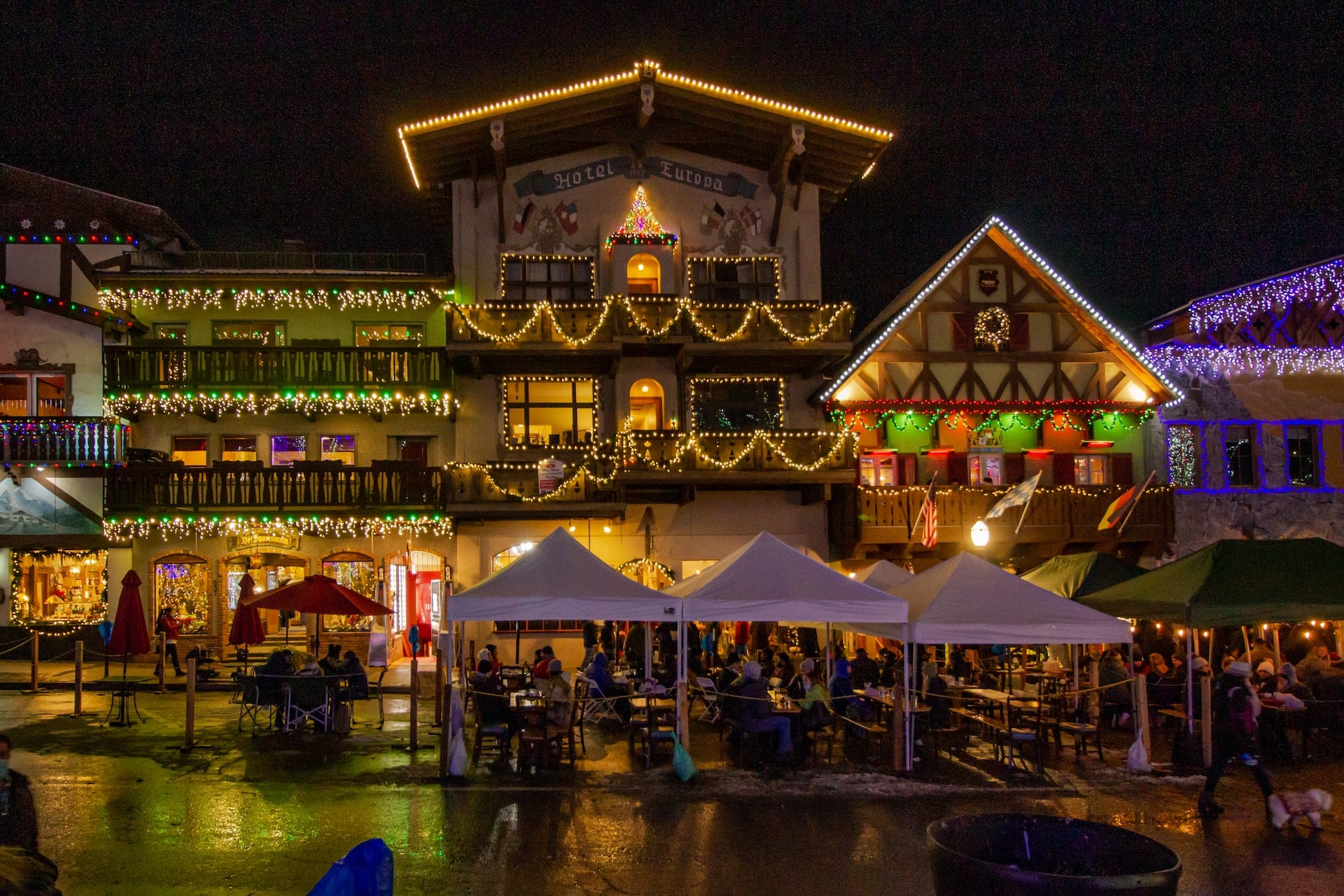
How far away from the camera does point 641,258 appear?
→ 89.7 feet

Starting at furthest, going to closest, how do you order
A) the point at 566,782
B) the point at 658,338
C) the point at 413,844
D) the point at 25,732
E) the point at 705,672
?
the point at 658,338 < the point at 705,672 < the point at 25,732 < the point at 566,782 < the point at 413,844

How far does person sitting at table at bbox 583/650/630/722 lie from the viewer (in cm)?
1712

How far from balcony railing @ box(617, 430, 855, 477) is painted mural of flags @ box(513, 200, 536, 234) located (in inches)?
258

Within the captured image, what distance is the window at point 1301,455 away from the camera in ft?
90.0

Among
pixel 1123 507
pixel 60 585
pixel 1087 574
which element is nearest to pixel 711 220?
pixel 1123 507

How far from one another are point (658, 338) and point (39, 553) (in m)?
17.2

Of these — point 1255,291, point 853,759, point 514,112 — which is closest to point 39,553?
point 514,112

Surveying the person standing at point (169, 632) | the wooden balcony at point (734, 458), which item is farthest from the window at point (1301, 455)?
the person standing at point (169, 632)

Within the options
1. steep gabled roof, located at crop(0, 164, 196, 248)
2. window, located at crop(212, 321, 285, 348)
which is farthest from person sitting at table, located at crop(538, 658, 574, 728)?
steep gabled roof, located at crop(0, 164, 196, 248)

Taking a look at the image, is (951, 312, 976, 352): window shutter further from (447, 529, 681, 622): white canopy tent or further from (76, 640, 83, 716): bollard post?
(76, 640, 83, 716): bollard post

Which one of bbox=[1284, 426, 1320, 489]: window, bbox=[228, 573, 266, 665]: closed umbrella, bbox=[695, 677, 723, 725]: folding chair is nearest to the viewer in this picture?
bbox=[695, 677, 723, 725]: folding chair

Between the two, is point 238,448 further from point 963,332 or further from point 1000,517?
point 1000,517

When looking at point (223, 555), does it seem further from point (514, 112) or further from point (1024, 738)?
point (1024, 738)

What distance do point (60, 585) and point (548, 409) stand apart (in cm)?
1359
